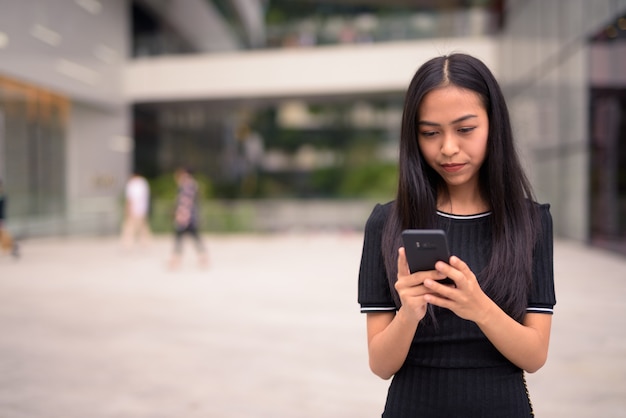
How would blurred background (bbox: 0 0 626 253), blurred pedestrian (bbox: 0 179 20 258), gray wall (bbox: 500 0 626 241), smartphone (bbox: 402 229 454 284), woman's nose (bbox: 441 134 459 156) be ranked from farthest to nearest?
1. gray wall (bbox: 500 0 626 241)
2. blurred background (bbox: 0 0 626 253)
3. blurred pedestrian (bbox: 0 179 20 258)
4. woman's nose (bbox: 441 134 459 156)
5. smartphone (bbox: 402 229 454 284)

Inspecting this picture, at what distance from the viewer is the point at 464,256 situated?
1.48 meters

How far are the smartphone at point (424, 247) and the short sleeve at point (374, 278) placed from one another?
24 centimetres

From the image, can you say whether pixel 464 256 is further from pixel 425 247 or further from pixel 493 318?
pixel 425 247

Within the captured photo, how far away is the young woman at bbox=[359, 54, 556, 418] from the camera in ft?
4.63

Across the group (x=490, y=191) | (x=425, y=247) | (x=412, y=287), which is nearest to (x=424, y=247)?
(x=425, y=247)

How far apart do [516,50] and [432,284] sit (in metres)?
19.0

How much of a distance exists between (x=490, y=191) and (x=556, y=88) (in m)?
15.6

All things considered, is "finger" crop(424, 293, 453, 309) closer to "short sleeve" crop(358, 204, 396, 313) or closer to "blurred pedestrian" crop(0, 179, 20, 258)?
"short sleeve" crop(358, 204, 396, 313)

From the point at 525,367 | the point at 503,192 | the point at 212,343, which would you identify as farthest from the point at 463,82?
the point at 212,343

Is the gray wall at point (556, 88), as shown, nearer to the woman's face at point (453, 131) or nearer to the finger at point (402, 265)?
the woman's face at point (453, 131)

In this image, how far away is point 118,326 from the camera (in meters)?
6.48

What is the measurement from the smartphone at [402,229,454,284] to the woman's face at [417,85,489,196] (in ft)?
0.88

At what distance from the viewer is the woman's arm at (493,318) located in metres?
1.25

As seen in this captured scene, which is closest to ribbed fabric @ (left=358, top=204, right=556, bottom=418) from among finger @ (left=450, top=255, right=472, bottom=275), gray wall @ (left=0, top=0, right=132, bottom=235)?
finger @ (left=450, top=255, right=472, bottom=275)
